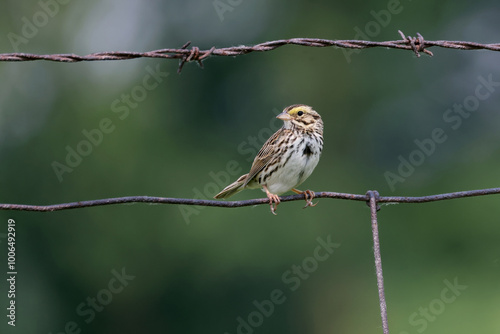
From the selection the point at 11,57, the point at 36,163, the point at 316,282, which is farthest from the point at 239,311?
the point at 11,57

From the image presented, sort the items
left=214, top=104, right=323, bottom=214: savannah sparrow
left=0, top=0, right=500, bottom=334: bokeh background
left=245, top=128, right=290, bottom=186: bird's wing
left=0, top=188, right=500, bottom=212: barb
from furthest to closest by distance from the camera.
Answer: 1. left=0, top=0, right=500, bottom=334: bokeh background
2. left=245, top=128, right=290, bottom=186: bird's wing
3. left=214, top=104, right=323, bottom=214: savannah sparrow
4. left=0, top=188, right=500, bottom=212: barb

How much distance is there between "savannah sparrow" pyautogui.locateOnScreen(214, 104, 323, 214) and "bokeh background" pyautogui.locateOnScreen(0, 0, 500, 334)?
327 inches

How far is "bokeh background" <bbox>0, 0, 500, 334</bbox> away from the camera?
1590 cm

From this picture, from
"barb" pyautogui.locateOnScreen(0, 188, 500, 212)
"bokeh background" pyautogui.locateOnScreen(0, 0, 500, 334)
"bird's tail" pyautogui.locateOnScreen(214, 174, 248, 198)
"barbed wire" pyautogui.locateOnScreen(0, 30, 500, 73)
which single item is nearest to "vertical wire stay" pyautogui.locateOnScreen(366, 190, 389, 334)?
"barb" pyautogui.locateOnScreen(0, 188, 500, 212)

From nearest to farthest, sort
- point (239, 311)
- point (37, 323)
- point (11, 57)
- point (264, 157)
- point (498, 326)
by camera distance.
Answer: point (11, 57), point (264, 157), point (498, 326), point (37, 323), point (239, 311)

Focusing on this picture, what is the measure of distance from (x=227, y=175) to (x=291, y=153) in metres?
10.5

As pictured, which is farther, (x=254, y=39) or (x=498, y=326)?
(x=254, y=39)

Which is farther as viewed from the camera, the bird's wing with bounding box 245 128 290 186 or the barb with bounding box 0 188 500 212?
the bird's wing with bounding box 245 128 290 186

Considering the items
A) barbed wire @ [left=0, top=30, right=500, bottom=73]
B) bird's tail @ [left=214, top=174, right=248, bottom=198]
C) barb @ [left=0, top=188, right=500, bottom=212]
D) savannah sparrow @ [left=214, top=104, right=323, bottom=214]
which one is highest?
savannah sparrow @ [left=214, top=104, right=323, bottom=214]

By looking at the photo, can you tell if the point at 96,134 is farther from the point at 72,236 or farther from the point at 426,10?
the point at 426,10

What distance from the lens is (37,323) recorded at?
48.9ft

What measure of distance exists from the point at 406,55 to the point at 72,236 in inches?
298

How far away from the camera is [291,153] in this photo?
577 centimetres

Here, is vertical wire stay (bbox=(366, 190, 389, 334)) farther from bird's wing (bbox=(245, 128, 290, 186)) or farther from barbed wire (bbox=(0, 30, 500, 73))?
bird's wing (bbox=(245, 128, 290, 186))
